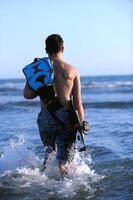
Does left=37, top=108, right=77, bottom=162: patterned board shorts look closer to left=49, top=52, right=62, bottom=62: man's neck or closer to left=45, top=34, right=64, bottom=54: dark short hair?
left=49, top=52, right=62, bottom=62: man's neck

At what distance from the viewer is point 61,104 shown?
18.1ft

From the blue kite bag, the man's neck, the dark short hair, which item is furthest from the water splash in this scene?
the dark short hair

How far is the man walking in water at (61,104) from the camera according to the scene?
5.46m

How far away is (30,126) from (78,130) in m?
6.31

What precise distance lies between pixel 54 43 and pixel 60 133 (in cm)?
103

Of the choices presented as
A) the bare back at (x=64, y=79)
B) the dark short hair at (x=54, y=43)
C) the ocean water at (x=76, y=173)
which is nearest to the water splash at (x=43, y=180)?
the ocean water at (x=76, y=173)

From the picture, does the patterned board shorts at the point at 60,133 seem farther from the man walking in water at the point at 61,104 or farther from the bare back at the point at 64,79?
the bare back at the point at 64,79

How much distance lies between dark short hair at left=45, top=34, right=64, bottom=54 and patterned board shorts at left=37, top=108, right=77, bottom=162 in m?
0.68

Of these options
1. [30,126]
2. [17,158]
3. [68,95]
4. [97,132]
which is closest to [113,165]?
[17,158]

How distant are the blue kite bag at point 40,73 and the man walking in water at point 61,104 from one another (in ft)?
0.36

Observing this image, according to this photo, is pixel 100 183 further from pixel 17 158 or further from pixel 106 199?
pixel 17 158

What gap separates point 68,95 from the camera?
18.1ft

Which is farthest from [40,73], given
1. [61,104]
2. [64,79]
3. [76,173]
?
[76,173]

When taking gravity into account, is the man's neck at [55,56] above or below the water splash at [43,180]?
above
